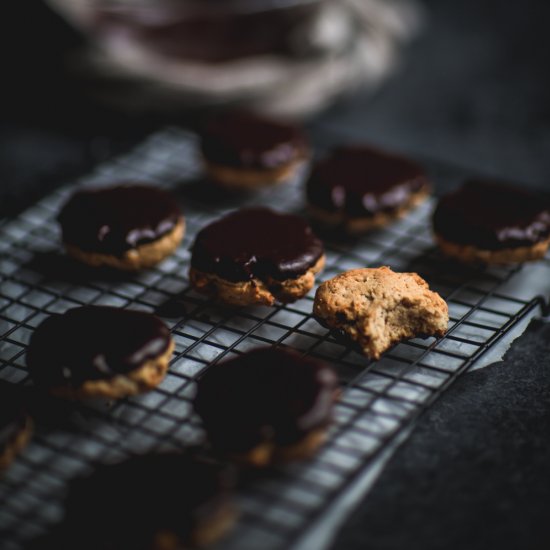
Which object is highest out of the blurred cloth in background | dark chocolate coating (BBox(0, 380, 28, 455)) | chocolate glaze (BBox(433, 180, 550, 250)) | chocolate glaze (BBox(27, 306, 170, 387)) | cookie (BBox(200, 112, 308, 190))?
the blurred cloth in background

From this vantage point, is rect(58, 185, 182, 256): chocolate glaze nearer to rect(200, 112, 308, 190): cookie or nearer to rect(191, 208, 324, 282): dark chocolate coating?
rect(191, 208, 324, 282): dark chocolate coating

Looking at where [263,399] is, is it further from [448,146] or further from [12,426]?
[448,146]

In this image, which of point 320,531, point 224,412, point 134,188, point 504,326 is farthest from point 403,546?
point 134,188

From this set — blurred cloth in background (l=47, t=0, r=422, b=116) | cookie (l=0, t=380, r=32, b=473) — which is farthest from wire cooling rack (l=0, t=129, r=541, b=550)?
blurred cloth in background (l=47, t=0, r=422, b=116)

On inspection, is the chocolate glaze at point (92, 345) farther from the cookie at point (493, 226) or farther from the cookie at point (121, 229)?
the cookie at point (493, 226)

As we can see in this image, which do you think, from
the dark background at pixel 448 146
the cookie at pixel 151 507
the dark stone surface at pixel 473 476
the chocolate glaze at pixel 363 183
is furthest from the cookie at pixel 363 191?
the cookie at pixel 151 507

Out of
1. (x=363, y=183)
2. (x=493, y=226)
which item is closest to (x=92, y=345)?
(x=363, y=183)

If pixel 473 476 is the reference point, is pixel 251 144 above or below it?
above
